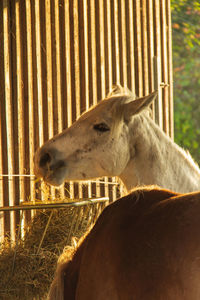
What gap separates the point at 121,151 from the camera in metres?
3.69

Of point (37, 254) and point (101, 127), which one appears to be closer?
point (37, 254)

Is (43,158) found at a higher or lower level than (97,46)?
lower

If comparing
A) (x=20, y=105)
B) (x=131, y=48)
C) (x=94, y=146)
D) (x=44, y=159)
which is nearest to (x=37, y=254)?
(x=44, y=159)

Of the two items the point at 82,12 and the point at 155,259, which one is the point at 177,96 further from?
the point at 155,259

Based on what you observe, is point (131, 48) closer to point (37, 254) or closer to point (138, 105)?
point (138, 105)

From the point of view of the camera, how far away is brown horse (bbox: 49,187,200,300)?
4.75 feet

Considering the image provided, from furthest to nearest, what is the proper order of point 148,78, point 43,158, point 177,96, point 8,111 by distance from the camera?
1. point 177,96
2. point 148,78
3. point 8,111
4. point 43,158

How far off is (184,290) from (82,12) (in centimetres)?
453

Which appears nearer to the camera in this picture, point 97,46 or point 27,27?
point 27,27

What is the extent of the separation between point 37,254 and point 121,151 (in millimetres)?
919

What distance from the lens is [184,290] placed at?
1.42 metres

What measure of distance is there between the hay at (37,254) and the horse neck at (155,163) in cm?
48

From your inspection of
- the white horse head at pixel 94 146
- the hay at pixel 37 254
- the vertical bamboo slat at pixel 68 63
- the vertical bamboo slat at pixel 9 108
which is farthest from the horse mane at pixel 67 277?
the vertical bamboo slat at pixel 68 63

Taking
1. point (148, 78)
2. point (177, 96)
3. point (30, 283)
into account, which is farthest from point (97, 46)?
point (177, 96)
